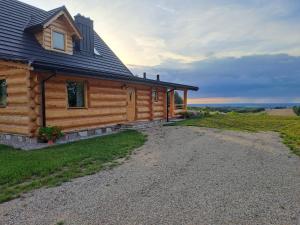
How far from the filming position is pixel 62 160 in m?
7.34

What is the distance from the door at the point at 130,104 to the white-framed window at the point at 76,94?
4000 millimetres

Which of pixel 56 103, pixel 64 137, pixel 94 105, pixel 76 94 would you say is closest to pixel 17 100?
pixel 56 103

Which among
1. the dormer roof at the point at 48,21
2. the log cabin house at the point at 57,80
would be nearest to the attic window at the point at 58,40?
the log cabin house at the point at 57,80

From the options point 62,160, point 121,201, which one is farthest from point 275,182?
point 62,160

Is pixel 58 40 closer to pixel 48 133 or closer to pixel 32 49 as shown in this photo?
pixel 32 49

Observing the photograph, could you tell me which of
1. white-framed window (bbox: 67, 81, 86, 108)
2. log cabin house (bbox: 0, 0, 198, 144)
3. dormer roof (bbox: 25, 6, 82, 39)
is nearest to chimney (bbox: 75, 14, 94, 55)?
log cabin house (bbox: 0, 0, 198, 144)

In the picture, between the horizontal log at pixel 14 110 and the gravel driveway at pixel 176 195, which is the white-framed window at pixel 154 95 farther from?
the gravel driveway at pixel 176 195

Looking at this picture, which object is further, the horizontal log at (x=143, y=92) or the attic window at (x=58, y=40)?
the horizontal log at (x=143, y=92)

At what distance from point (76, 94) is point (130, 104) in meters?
4.72

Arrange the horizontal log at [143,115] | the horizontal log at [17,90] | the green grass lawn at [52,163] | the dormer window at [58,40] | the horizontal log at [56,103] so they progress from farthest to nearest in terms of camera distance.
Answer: the horizontal log at [143,115]
the dormer window at [58,40]
the horizontal log at [56,103]
the horizontal log at [17,90]
the green grass lawn at [52,163]

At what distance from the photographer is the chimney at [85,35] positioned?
15.8 m

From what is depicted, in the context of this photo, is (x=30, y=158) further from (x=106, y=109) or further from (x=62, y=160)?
(x=106, y=109)

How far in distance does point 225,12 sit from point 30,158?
14034mm

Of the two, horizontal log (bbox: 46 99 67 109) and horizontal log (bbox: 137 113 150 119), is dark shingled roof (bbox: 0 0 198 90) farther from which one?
horizontal log (bbox: 137 113 150 119)
